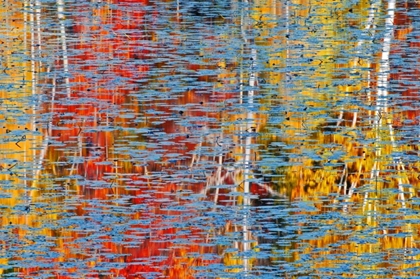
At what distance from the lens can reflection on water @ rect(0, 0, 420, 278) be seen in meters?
6.51

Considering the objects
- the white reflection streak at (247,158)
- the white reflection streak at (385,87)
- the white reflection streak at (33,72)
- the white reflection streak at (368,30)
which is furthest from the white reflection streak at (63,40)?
the white reflection streak at (385,87)

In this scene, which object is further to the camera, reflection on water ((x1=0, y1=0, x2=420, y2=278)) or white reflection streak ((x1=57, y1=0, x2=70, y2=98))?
white reflection streak ((x1=57, y1=0, x2=70, y2=98))

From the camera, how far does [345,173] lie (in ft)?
23.0

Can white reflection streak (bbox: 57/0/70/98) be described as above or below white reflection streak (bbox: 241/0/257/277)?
above

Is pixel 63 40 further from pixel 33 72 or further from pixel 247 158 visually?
pixel 247 158

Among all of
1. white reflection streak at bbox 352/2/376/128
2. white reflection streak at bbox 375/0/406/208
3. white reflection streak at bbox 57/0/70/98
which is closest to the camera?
white reflection streak at bbox 375/0/406/208

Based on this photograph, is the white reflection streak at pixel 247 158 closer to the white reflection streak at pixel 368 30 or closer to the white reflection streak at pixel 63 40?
the white reflection streak at pixel 368 30

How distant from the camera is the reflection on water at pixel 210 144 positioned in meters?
6.51

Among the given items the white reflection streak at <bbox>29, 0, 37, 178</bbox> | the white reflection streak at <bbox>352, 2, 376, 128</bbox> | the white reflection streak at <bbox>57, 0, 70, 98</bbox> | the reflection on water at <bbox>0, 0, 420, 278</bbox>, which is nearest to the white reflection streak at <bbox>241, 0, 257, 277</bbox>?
the reflection on water at <bbox>0, 0, 420, 278</bbox>

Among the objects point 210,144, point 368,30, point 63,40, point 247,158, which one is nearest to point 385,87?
point 368,30

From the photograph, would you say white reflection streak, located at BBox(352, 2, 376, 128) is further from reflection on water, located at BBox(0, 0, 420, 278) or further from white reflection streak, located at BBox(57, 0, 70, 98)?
white reflection streak, located at BBox(57, 0, 70, 98)

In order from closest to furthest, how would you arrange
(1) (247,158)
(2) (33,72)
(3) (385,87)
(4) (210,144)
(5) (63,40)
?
1. (1) (247,158)
2. (4) (210,144)
3. (3) (385,87)
4. (2) (33,72)
5. (5) (63,40)

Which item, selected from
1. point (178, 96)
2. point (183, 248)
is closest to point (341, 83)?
point (178, 96)

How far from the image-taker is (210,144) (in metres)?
7.18
